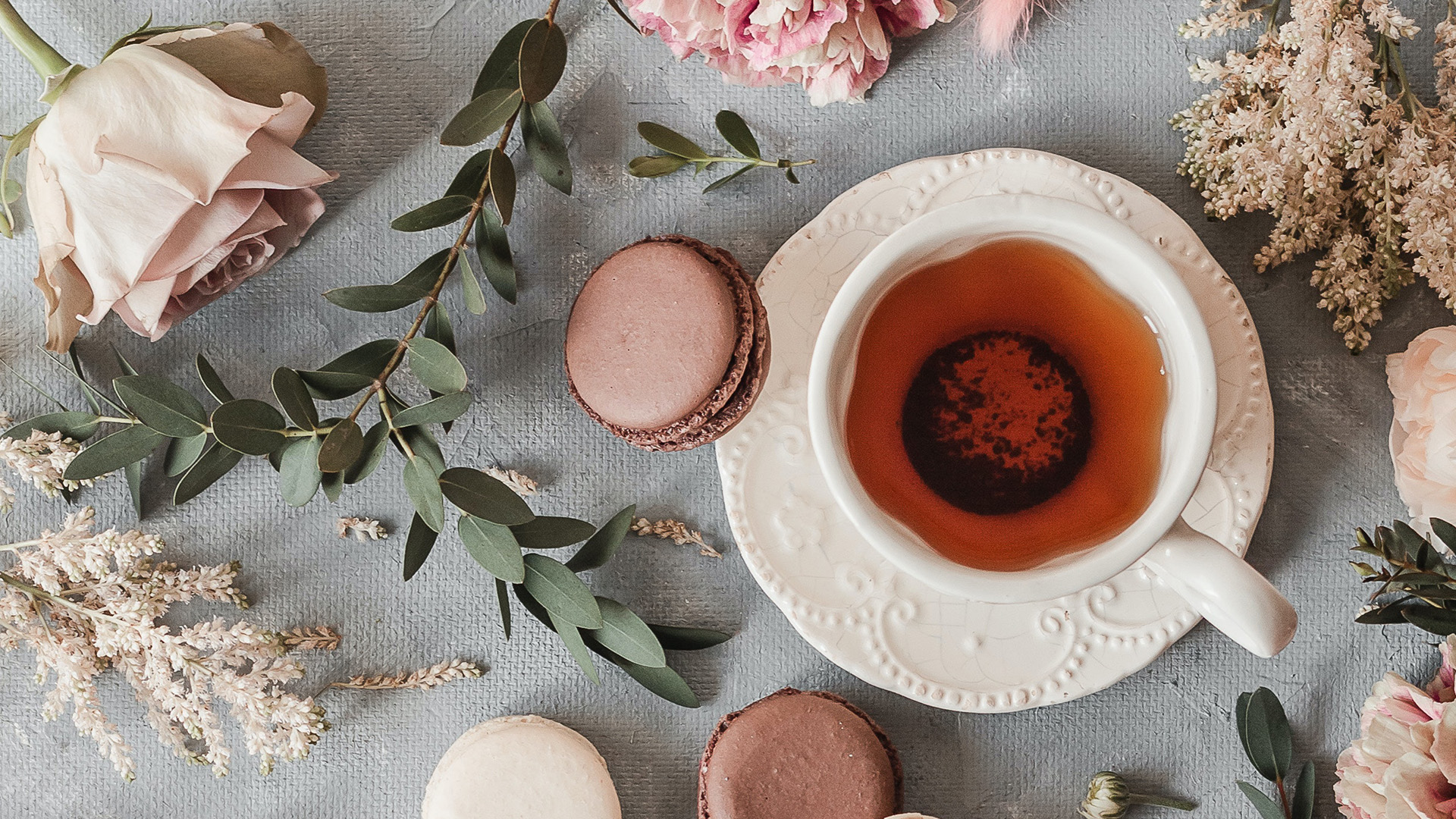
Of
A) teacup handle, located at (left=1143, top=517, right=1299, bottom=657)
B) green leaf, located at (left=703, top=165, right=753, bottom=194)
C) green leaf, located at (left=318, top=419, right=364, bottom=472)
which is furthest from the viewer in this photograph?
green leaf, located at (left=703, top=165, right=753, bottom=194)

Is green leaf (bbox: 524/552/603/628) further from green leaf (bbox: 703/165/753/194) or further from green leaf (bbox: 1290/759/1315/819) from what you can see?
green leaf (bbox: 1290/759/1315/819)

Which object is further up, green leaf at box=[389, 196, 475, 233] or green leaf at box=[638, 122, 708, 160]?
green leaf at box=[638, 122, 708, 160]

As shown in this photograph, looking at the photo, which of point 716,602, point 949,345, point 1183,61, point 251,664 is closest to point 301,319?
point 251,664

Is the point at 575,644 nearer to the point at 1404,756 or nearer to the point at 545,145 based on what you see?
the point at 545,145

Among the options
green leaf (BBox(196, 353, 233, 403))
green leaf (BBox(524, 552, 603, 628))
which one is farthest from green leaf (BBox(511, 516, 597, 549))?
green leaf (BBox(196, 353, 233, 403))

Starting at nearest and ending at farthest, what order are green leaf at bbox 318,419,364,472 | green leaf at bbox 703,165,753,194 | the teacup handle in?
the teacup handle → green leaf at bbox 318,419,364,472 → green leaf at bbox 703,165,753,194

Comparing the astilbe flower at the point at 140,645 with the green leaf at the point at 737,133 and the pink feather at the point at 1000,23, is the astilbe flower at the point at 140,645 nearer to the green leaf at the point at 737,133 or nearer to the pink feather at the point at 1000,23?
the green leaf at the point at 737,133

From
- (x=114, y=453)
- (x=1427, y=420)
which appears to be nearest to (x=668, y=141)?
(x=114, y=453)

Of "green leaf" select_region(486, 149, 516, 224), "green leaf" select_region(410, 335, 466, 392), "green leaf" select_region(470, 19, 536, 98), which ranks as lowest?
"green leaf" select_region(410, 335, 466, 392)
